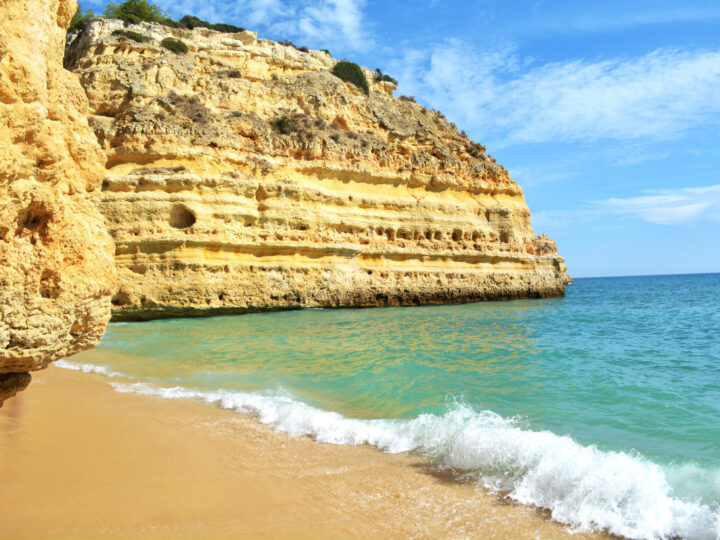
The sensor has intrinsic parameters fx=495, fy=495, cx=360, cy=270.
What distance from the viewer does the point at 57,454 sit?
4594 millimetres

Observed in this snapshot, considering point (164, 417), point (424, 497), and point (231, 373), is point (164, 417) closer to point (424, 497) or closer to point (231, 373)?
point (231, 373)

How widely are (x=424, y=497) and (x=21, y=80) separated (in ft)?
12.8

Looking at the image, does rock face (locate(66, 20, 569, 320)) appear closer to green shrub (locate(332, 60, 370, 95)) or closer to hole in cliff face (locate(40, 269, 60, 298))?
green shrub (locate(332, 60, 370, 95))

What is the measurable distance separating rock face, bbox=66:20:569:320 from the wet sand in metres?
12.6

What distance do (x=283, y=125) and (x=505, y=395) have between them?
60.3 feet

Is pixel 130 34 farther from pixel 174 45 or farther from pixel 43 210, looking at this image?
pixel 43 210

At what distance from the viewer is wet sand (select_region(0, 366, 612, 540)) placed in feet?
11.3

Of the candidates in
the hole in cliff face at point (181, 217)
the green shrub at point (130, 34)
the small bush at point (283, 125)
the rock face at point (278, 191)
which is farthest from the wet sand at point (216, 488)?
the green shrub at point (130, 34)

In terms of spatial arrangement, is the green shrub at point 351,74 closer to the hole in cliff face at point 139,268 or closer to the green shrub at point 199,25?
the green shrub at point 199,25

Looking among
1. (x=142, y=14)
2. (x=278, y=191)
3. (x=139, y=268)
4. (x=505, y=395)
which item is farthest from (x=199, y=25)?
(x=505, y=395)

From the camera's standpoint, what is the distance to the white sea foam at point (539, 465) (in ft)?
11.9

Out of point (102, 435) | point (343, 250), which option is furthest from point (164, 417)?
point (343, 250)

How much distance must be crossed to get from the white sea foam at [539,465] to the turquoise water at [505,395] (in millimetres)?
13

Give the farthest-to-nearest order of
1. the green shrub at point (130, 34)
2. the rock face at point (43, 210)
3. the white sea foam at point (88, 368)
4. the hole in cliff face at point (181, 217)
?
the green shrub at point (130, 34) < the hole in cliff face at point (181, 217) < the white sea foam at point (88, 368) < the rock face at point (43, 210)
